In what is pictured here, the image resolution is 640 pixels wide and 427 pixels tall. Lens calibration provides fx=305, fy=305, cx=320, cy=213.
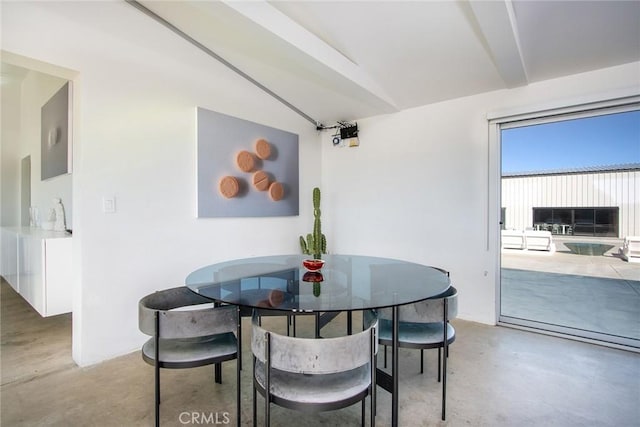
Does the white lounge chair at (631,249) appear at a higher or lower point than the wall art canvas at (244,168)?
lower

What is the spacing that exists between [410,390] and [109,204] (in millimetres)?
2450

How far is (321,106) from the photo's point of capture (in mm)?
3688

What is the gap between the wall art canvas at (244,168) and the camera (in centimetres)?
284

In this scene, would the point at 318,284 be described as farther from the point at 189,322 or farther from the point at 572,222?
the point at 572,222

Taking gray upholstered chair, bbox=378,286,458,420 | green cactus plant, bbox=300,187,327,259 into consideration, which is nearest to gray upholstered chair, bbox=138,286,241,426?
gray upholstered chair, bbox=378,286,458,420

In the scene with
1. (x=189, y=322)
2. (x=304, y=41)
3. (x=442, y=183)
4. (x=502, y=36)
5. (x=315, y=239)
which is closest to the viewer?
(x=189, y=322)

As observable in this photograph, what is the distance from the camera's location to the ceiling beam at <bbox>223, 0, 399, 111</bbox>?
2012 mm

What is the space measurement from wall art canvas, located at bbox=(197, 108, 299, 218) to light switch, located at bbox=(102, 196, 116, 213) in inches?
26.5

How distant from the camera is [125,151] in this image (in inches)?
92.4

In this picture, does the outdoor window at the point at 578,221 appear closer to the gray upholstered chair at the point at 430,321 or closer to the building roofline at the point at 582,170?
the building roofline at the point at 582,170

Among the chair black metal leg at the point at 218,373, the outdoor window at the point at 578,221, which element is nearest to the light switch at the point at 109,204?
the chair black metal leg at the point at 218,373

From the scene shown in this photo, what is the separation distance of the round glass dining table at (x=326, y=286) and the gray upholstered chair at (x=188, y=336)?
4.1 inches

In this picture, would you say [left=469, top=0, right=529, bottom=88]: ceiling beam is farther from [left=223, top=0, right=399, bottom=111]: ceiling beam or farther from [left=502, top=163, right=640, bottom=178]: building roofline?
[left=223, top=0, right=399, bottom=111]: ceiling beam

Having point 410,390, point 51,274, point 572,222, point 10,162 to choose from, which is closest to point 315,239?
point 410,390
